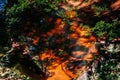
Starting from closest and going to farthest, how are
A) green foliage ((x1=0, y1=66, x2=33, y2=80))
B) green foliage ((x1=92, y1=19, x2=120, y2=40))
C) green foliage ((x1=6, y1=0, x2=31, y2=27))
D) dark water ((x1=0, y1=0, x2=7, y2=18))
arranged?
green foliage ((x1=92, y1=19, x2=120, y2=40)), green foliage ((x1=0, y1=66, x2=33, y2=80)), green foliage ((x1=6, y1=0, x2=31, y2=27)), dark water ((x1=0, y1=0, x2=7, y2=18))

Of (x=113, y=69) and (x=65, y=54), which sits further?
(x=65, y=54)

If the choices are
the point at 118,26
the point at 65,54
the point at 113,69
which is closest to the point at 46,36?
the point at 65,54

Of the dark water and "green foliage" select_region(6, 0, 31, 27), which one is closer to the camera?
"green foliage" select_region(6, 0, 31, 27)

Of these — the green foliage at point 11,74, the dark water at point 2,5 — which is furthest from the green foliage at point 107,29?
the dark water at point 2,5

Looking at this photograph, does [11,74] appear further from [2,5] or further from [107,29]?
[107,29]

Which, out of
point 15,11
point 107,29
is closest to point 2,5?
point 15,11

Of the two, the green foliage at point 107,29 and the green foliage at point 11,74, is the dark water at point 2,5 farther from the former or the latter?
the green foliage at point 107,29

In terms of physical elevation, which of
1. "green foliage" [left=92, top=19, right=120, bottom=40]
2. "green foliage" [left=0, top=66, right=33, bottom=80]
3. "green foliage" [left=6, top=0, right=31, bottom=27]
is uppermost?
"green foliage" [left=6, top=0, right=31, bottom=27]

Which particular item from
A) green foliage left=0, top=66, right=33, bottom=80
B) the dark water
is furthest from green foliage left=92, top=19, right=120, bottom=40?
the dark water

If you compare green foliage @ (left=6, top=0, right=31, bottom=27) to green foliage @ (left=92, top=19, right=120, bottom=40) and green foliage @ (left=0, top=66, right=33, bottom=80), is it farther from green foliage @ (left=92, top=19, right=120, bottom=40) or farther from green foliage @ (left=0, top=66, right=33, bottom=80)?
green foliage @ (left=92, top=19, right=120, bottom=40)

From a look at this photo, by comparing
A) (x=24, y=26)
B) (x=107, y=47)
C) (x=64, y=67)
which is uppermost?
(x=24, y=26)

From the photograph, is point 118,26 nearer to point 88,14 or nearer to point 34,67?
point 88,14
